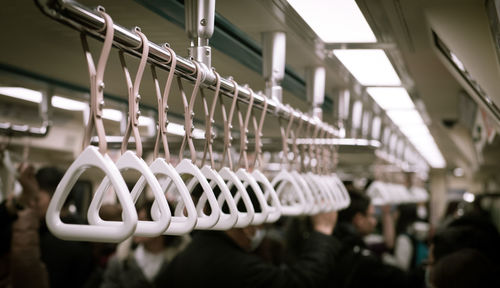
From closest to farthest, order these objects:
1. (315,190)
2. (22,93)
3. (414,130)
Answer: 1. (315,190)
2. (22,93)
3. (414,130)

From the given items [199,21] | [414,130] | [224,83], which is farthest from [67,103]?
[414,130]

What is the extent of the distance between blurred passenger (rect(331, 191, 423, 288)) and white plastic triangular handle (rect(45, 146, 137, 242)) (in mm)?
2709

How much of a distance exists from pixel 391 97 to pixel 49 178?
2.06 metres

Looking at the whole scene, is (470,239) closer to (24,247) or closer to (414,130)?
(414,130)

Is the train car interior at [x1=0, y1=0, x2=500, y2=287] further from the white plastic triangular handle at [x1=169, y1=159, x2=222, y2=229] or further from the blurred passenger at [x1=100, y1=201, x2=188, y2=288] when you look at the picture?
the blurred passenger at [x1=100, y1=201, x2=188, y2=288]

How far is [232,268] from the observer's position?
2.19m

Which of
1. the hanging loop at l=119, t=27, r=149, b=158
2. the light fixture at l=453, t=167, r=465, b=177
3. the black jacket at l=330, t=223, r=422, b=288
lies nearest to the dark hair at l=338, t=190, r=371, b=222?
the black jacket at l=330, t=223, r=422, b=288

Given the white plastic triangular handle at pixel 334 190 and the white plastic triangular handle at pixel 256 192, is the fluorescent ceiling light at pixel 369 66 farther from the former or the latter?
the white plastic triangular handle at pixel 256 192

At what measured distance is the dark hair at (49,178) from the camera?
9.57 feet

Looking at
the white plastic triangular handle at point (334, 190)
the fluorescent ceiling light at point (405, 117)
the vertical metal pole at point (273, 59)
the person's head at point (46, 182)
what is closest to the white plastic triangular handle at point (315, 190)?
the white plastic triangular handle at point (334, 190)

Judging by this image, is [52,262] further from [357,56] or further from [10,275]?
[357,56]

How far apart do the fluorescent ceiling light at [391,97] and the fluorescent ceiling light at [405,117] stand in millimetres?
155

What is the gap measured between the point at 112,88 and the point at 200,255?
0.87 metres

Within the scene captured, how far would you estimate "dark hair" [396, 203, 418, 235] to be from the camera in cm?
555
